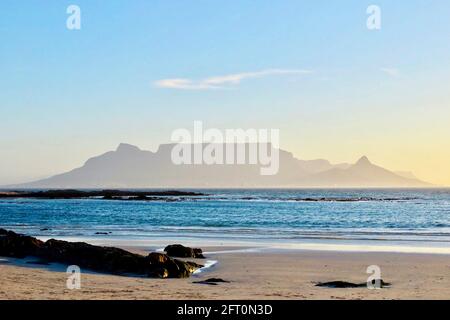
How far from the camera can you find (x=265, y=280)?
17.4 meters

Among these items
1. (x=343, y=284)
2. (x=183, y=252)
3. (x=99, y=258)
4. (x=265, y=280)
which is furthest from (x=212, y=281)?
(x=183, y=252)

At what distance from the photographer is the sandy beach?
13.7 metres

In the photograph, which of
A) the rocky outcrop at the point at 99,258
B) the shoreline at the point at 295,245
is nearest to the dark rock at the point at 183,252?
the rocky outcrop at the point at 99,258

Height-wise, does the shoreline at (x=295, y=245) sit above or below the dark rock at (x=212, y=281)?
below

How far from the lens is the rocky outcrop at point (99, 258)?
17.8m

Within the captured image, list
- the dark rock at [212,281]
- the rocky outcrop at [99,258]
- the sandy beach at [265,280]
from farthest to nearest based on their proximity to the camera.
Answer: the rocky outcrop at [99,258] < the dark rock at [212,281] < the sandy beach at [265,280]

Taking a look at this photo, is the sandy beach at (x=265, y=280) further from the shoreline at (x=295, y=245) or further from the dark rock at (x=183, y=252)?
the shoreline at (x=295, y=245)

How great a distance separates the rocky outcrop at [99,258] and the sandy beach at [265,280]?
71 cm

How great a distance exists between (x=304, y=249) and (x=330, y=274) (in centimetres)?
884

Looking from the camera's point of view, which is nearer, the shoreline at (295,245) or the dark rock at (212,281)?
the dark rock at (212,281)

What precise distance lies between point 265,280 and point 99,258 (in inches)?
217


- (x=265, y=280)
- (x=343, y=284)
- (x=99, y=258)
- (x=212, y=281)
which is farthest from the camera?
(x=99, y=258)

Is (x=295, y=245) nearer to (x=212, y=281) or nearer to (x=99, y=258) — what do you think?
(x=99, y=258)
